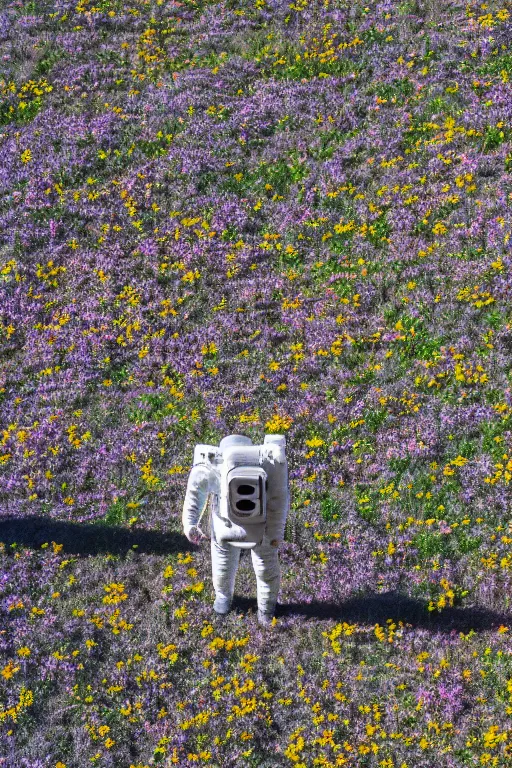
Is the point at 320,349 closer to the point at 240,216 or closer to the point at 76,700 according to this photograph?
the point at 240,216

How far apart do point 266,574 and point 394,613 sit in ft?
5.44

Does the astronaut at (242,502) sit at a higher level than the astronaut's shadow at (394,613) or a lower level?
higher

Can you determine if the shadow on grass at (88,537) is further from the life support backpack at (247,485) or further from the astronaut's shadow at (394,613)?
the life support backpack at (247,485)

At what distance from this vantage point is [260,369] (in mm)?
12875

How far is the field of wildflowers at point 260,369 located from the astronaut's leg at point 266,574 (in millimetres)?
348

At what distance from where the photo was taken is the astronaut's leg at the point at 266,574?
9633mm

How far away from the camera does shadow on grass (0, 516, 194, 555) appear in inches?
443

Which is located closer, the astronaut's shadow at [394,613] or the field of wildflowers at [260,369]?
the field of wildflowers at [260,369]

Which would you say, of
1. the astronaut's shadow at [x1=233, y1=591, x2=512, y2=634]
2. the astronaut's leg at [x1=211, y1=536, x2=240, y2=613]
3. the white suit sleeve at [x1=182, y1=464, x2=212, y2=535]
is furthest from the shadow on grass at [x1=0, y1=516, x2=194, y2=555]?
the white suit sleeve at [x1=182, y1=464, x2=212, y2=535]

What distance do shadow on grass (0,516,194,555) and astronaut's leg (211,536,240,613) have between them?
1043 millimetres

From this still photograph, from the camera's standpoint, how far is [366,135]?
15.8m

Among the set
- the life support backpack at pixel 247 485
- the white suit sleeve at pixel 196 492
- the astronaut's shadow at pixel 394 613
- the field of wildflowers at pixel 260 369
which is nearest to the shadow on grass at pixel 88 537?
the field of wildflowers at pixel 260 369

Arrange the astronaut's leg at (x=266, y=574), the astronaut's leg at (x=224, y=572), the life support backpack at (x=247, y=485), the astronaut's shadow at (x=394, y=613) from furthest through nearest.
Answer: the astronaut's shadow at (x=394, y=613), the astronaut's leg at (x=224, y=572), the astronaut's leg at (x=266, y=574), the life support backpack at (x=247, y=485)

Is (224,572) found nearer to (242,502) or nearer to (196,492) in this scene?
(196,492)
